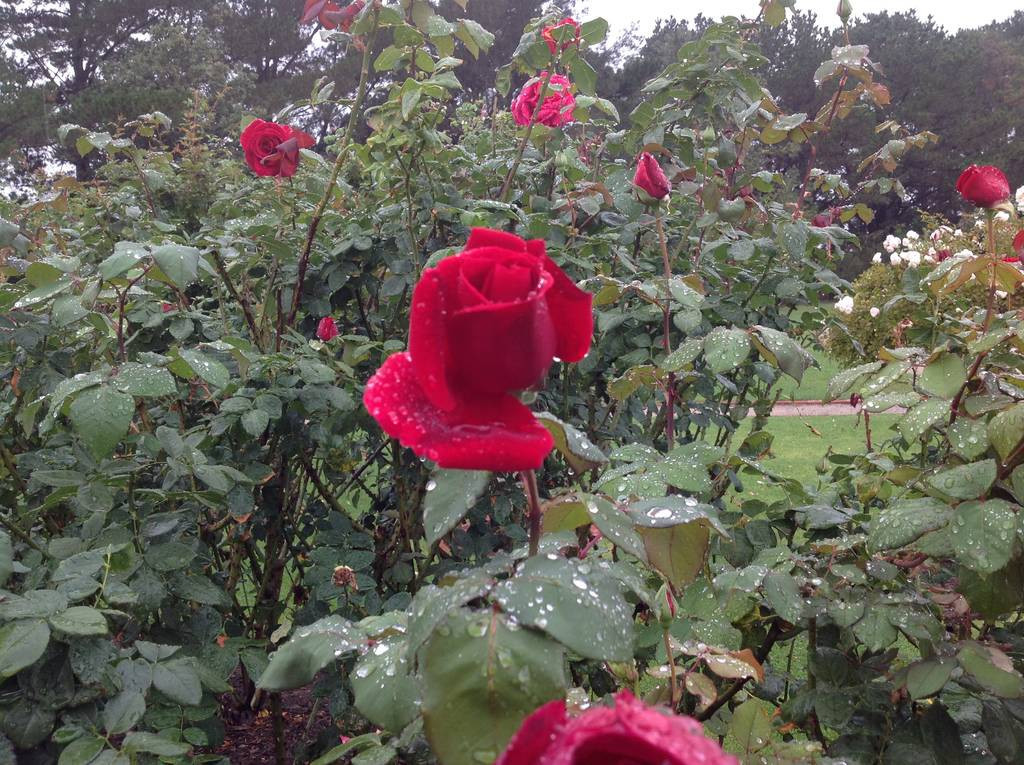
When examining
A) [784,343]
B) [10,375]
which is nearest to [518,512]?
[784,343]

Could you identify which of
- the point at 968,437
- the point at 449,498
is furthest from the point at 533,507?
the point at 968,437

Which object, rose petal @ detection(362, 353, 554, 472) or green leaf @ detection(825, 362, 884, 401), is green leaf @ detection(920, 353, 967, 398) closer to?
green leaf @ detection(825, 362, 884, 401)

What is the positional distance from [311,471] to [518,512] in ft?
1.70

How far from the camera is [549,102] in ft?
6.26

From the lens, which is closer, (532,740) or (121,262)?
(532,740)

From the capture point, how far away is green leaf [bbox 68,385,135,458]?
3.08 feet

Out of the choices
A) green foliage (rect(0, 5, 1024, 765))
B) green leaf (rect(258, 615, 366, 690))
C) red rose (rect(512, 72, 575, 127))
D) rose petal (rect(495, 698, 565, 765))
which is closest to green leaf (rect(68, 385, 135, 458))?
green foliage (rect(0, 5, 1024, 765))

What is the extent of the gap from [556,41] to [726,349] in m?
1.11

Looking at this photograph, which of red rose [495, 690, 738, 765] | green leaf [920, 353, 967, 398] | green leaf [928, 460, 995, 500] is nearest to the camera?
red rose [495, 690, 738, 765]

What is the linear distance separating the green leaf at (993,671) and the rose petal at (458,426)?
68 cm

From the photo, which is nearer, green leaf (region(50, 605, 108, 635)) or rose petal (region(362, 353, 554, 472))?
rose petal (region(362, 353, 554, 472))

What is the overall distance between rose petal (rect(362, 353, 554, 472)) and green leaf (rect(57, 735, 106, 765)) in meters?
0.59

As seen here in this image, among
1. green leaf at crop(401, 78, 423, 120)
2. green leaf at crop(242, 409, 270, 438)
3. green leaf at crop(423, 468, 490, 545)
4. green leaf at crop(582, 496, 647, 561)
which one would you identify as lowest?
green leaf at crop(242, 409, 270, 438)

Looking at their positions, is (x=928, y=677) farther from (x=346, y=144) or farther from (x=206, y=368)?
(x=346, y=144)
